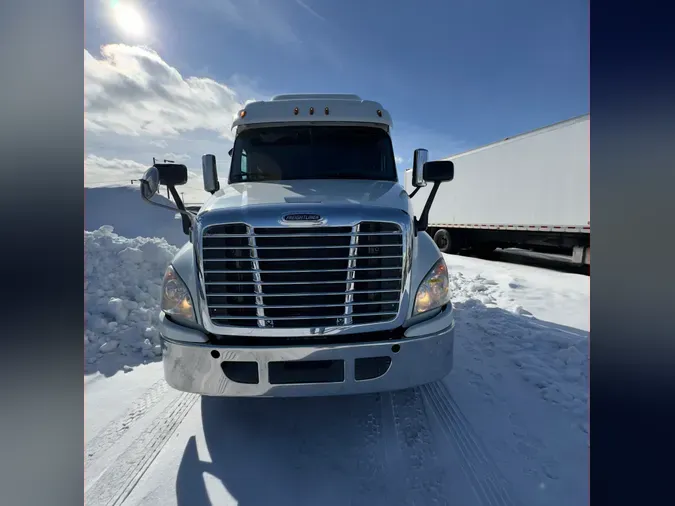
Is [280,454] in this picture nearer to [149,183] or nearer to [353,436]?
[353,436]

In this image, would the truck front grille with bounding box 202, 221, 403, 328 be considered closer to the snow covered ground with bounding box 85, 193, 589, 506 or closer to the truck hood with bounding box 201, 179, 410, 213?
the truck hood with bounding box 201, 179, 410, 213

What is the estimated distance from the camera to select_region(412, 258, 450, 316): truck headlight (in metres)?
2.53

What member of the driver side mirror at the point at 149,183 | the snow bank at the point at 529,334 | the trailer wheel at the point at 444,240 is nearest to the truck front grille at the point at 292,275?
the driver side mirror at the point at 149,183

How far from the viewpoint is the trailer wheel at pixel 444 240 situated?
13.8 metres

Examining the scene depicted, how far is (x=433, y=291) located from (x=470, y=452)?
1.23 m

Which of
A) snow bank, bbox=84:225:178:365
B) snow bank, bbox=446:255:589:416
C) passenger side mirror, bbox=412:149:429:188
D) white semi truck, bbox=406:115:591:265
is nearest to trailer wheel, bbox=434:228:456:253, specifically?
white semi truck, bbox=406:115:591:265

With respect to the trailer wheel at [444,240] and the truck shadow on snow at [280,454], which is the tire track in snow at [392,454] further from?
the trailer wheel at [444,240]

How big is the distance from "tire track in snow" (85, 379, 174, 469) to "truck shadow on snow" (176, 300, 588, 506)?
0.51 m

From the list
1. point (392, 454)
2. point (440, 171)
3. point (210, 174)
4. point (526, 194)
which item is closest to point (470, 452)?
point (392, 454)

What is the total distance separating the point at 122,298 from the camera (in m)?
5.04

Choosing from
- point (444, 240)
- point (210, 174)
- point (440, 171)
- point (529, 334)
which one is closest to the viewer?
point (440, 171)

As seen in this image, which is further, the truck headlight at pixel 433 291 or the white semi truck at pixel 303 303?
the truck headlight at pixel 433 291

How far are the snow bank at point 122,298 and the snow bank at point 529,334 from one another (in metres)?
4.45
